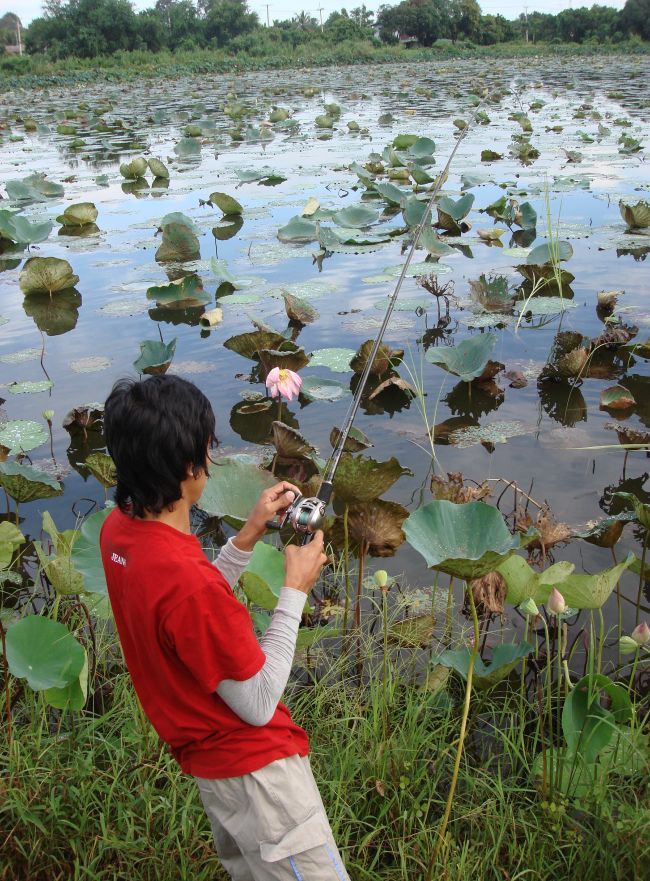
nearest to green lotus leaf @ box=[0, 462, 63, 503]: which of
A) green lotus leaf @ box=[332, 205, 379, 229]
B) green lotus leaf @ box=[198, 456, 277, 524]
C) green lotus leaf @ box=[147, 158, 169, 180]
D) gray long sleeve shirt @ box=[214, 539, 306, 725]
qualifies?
green lotus leaf @ box=[198, 456, 277, 524]

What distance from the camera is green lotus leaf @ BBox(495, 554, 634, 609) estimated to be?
1.89 m

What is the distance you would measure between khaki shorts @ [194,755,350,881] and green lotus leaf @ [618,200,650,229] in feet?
19.8

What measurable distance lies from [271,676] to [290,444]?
1.85 m

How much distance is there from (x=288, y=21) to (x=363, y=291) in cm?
5196

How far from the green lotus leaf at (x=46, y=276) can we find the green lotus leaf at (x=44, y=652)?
4085 mm

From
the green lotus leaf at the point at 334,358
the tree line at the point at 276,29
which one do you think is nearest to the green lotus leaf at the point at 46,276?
the green lotus leaf at the point at 334,358

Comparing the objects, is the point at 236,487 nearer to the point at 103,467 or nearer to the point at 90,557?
the point at 90,557

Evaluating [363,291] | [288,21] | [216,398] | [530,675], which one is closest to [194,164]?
→ [363,291]

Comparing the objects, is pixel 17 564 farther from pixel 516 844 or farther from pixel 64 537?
pixel 516 844

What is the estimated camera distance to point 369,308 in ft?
17.2

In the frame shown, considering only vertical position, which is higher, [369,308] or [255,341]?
[255,341]

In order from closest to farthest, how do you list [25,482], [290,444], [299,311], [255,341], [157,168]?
[25,482] < [290,444] < [255,341] < [299,311] < [157,168]

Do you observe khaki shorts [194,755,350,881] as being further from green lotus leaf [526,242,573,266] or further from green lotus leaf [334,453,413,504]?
green lotus leaf [526,242,573,266]

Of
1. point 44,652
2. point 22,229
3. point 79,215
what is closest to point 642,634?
point 44,652
